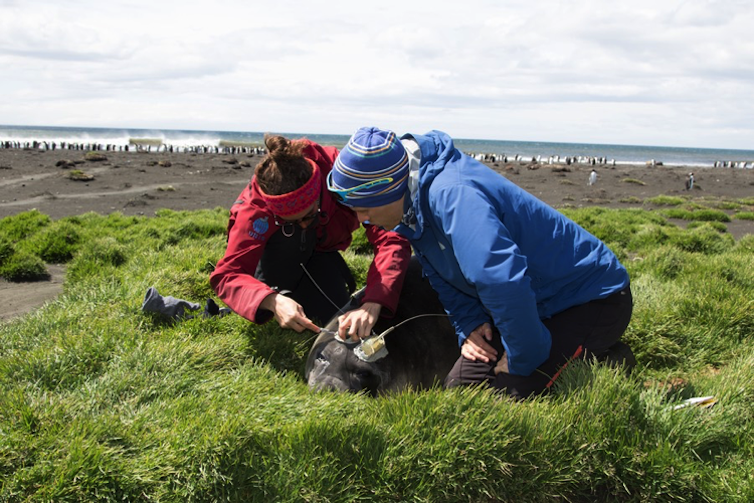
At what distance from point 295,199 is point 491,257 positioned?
63.8 inches

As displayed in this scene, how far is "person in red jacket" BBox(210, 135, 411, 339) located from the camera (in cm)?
376

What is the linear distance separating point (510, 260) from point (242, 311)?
1855mm

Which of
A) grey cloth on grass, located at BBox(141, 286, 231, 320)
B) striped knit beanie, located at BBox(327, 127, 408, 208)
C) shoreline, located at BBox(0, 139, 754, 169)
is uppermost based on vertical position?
shoreline, located at BBox(0, 139, 754, 169)

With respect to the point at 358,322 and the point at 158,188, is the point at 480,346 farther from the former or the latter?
the point at 158,188

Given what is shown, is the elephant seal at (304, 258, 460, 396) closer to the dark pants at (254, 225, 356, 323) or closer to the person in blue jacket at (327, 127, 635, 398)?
the person in blue jacket at (327, 127, 635, 398)

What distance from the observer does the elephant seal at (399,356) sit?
3.54 metres

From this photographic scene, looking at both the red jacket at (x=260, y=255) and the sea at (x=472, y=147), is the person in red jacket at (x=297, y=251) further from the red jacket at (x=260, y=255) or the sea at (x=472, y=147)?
the sea at (x=472, y=147)

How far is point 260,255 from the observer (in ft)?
13.9

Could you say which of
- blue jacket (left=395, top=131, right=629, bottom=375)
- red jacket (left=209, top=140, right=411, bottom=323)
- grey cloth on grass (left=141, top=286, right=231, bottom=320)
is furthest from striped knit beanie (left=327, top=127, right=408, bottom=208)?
grey cloth on grass (left=141, top=286, right=231, bottom=320)

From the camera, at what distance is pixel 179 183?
69.6ft

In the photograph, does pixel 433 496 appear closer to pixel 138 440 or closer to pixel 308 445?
pixel 308 445

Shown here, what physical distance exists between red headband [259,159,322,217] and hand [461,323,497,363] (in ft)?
4.41

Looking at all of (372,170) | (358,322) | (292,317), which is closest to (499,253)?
(372,170)

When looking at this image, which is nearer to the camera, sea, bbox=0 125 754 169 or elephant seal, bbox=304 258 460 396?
elephant seal, bbox=304 258 460 396
